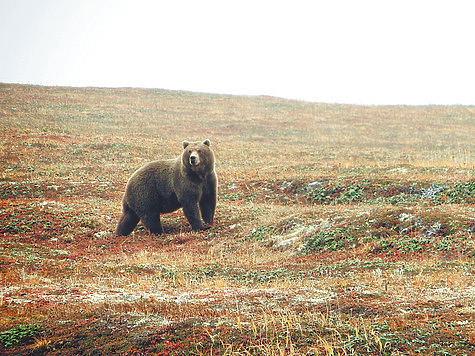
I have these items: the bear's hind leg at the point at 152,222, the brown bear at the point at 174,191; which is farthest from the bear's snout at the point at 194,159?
the bear's hind leg at the point at 152,222

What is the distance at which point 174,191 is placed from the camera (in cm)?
1877

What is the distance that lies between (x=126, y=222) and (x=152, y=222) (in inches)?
42.6

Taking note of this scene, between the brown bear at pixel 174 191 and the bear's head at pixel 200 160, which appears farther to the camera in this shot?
the brown bear at pixel 174 191

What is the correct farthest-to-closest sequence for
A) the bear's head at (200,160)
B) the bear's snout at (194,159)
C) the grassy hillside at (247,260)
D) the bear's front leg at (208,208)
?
the bear's front leg at (208,208) < the bear's head at (200,160) < the bear's snout at (194,159) < the grassy hillside at (247,260)

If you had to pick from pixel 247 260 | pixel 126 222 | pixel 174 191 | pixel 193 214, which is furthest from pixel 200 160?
pixel 247 260

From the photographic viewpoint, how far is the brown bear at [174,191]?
59.9ft

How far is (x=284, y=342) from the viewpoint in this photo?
21.7ft

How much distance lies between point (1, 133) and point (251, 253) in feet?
114

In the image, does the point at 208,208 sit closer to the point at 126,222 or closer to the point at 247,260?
the point at 126,222

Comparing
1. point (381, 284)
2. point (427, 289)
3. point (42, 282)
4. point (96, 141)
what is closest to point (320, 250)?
point (381, 284)

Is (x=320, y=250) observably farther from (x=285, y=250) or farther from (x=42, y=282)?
(x=42, y=282)

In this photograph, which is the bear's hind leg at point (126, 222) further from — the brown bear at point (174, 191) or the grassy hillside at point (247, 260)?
the grassy hillside at point (247, 260)

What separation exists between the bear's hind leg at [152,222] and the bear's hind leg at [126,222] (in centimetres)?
53

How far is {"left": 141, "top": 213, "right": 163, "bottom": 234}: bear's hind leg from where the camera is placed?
18938 millimetres
